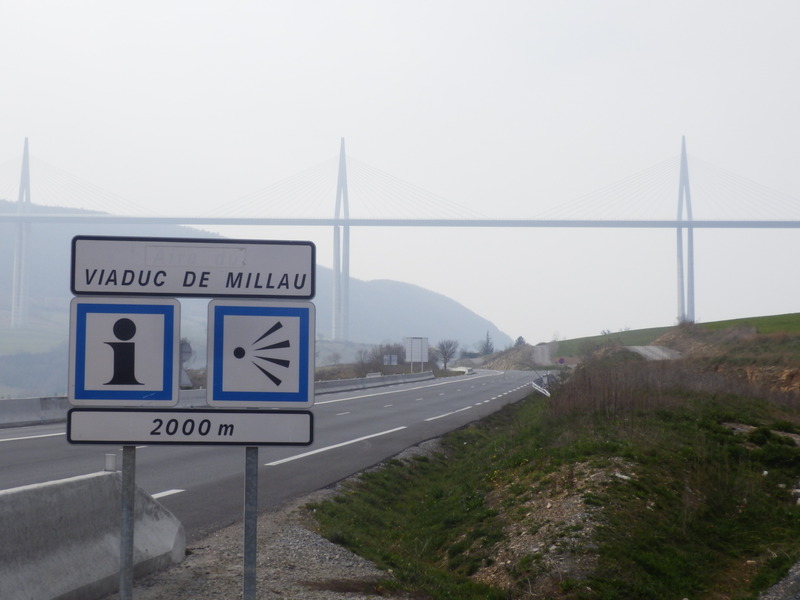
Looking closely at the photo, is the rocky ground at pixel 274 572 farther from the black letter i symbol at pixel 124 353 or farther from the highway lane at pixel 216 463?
the black letter i symbol at pixel 124 353

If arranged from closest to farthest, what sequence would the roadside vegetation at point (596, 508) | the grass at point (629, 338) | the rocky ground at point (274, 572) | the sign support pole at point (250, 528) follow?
the sign support pole at point (250, 528) → the rocky ground at point (274, 572) → the roadside vegetation at point (596, 508) → the grass at point (629, 338)

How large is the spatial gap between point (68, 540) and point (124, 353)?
2.03m

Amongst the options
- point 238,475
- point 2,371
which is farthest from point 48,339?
point 238,475

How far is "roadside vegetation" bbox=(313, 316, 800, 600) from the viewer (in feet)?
26.7

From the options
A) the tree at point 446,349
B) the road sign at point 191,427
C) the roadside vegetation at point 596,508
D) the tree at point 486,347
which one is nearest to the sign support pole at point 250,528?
the road sign at point 191,427

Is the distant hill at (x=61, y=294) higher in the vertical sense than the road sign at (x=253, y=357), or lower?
higher

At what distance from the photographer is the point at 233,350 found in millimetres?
4035

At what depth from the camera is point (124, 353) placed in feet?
13.3

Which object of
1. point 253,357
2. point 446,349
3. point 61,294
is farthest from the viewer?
point 446,349

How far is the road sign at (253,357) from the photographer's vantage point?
13.2 feet

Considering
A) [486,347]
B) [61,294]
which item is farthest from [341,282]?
[486,347]

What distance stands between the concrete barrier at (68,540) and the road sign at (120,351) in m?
1.40

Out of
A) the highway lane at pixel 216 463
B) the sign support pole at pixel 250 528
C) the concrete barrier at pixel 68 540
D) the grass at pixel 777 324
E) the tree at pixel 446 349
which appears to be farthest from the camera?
the tree at pixel 446 349

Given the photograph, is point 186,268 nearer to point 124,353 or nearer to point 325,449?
point 124,353
